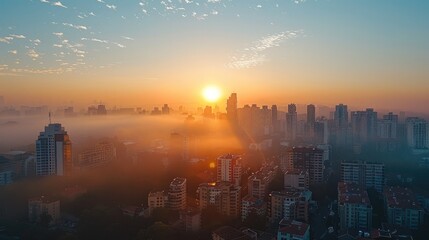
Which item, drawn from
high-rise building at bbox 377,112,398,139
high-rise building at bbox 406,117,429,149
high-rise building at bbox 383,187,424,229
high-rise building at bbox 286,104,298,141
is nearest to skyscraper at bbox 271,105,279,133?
high-rise building at bbox 286,104,298,141

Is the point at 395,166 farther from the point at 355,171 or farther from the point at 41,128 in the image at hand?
the point at 41,128

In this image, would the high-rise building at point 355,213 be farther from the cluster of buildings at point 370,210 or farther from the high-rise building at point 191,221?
the high-rise building at point 191,221

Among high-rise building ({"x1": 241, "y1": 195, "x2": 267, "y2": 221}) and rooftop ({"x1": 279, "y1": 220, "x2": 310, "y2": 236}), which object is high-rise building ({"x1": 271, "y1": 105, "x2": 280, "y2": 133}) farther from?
rooftop ({"x1": 279, "y1": 220, "x2": 310, "y2": 236})

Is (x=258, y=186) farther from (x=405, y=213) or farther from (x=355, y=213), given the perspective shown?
(x=405, y=213)

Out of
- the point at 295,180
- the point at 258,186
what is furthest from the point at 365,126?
the point at 258,186

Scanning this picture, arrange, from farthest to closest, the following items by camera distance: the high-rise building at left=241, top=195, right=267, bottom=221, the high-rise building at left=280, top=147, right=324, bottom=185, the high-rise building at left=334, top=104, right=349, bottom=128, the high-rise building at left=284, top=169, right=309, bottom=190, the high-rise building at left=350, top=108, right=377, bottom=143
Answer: the high-rise building at left=334, top=104, right=349, bottom=128 → the high-rise building at left=350, top=108, right=377, bottom=143 → the high-rise building at left=280, top=147, right=324, bottom=185 → the high-rise building at left=284, top=169, right=309, bottom=190 → the high-rise building at left=241, top=195, right=267, bottom=221

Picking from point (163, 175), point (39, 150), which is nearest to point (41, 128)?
point (39, 150)
